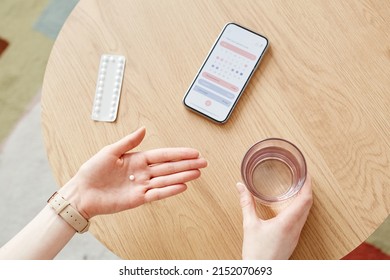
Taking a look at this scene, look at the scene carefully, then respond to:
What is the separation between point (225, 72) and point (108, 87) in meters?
0.22

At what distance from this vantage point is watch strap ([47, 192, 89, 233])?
2.64 ft

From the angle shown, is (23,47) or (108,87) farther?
(23,47)

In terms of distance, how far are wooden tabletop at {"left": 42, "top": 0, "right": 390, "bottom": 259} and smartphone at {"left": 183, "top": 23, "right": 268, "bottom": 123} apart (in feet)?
0.05

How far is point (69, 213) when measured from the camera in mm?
810

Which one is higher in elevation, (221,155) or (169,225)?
(221,155)

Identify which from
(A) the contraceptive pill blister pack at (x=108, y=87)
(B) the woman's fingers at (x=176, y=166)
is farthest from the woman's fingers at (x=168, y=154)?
(A) the contraceptive pill blister pack at (x=108, y=87)

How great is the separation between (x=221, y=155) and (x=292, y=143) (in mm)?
127

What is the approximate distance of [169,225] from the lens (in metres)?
0.81

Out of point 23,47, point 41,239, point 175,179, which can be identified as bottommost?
point 23,47

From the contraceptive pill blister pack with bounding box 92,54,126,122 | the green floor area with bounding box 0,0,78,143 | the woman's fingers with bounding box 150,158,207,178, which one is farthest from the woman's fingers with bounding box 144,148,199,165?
the green floor area with bounding box 0,0,78,143

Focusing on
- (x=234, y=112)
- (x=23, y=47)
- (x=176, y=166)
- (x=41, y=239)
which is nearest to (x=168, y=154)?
(x=176, y=166)

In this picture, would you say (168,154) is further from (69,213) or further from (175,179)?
(69,213)
